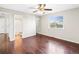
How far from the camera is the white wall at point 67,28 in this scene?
2946 millimetres

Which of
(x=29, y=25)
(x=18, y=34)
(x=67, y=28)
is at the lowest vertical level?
(x=18, y=34)

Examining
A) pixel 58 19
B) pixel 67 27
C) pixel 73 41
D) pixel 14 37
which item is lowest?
pixel 73 41

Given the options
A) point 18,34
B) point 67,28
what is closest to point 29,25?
point 18,34

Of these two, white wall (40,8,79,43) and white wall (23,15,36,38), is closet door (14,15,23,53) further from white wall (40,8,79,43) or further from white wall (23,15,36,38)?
white wall (40,8,79,43)

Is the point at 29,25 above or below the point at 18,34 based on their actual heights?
above

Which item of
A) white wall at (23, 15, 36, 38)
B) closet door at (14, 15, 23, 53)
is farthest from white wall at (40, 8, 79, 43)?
closet door at (14, 15, 23, 53)

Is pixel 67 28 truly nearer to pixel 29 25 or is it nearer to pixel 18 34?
pixel 29 25

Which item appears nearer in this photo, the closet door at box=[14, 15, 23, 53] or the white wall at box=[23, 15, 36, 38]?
the closet door at box=[14, 15, 23, 53]

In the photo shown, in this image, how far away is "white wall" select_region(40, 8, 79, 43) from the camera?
9.66 feet

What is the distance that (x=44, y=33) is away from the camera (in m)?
2.98

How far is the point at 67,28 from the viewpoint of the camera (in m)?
3.28
